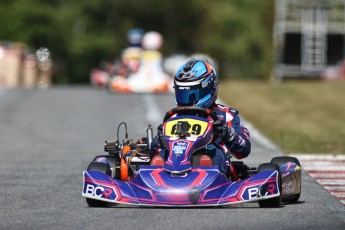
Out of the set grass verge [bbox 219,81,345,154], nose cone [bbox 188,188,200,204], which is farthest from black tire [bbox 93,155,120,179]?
grass verge [bbox 219,81,345,154]

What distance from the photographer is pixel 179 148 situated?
987 centimetres

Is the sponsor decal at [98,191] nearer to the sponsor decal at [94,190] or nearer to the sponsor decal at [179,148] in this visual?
the sponsor decal at [94,190]

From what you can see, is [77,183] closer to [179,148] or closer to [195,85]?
[195,85]

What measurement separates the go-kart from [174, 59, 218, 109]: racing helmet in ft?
0.68

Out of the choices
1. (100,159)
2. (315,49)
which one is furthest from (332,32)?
(100,159)

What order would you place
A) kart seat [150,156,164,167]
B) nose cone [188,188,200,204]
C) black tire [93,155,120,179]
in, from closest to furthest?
nose cone [188,188,200,204], kart seat [150,156,164,167], black tire [93,155,120,179]

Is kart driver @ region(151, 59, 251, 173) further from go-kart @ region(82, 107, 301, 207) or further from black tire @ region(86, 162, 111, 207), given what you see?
black tire @ region(86, 162, 111, 207)

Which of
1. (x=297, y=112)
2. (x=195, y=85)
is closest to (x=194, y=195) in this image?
(x=195, y=85)

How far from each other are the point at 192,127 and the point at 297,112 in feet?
48.2

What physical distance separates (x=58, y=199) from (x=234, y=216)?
6.71 feet

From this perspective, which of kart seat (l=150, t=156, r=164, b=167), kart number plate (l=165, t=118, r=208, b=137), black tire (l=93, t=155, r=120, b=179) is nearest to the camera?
kart number plate (l=165, t=118, r=208, b=137)

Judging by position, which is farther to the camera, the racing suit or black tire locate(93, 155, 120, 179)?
black tire locate(93, 155, 120, 179)

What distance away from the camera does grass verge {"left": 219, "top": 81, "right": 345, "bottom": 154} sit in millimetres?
18016

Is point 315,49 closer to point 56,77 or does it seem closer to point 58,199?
point 56,77
